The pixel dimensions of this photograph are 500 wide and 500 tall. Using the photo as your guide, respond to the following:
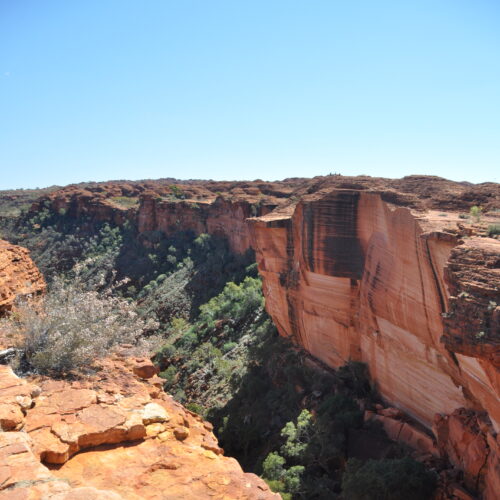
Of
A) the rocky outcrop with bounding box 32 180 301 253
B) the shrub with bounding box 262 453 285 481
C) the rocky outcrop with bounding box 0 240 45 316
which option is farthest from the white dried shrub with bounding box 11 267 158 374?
the rocky outcrop with bounding box 32 180 301 253

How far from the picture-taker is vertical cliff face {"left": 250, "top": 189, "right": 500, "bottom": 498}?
26.8 feet

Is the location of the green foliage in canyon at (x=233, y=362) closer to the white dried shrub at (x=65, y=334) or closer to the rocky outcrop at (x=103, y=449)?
the white dried shrub at (x=65, y=334)

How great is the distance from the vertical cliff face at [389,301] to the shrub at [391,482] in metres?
1.12

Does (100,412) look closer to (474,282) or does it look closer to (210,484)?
(210,484)

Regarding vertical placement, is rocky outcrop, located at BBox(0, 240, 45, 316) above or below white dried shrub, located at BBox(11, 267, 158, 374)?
above

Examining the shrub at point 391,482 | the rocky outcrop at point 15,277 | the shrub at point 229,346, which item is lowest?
the shrub at point 229,346

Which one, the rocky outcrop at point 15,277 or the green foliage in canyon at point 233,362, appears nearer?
the rocky outcrop at point 15,277

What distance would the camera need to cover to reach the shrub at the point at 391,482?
10547mm

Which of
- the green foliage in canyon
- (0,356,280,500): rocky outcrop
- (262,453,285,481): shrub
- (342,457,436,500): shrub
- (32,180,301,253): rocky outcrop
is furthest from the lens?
(32,180,301,253): rocky outcrop

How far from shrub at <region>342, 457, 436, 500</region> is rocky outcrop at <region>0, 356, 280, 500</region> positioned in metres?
6.32

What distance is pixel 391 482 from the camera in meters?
10.7

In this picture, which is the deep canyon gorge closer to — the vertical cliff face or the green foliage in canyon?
the vertical cliff face

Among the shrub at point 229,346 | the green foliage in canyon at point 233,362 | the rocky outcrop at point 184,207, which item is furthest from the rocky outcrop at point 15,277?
the rocky outcrop at point 184,207

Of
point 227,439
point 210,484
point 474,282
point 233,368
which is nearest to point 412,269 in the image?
point 474,282
